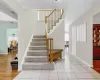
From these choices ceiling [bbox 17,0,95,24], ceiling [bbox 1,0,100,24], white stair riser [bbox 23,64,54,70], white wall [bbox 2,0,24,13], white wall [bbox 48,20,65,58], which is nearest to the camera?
white wall [bbox 2,0,24,13]

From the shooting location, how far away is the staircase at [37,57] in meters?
7.06

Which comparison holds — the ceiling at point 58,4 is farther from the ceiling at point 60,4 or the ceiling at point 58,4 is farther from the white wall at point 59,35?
the white wall at point 59,35

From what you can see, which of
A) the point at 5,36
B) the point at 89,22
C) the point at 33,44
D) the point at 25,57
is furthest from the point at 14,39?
the point at 89,22

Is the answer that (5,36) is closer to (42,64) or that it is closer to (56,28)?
(56,28)

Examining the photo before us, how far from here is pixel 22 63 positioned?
7.36m

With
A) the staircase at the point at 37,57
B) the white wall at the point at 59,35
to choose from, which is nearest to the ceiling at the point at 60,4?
the staircase at the point at 37,57

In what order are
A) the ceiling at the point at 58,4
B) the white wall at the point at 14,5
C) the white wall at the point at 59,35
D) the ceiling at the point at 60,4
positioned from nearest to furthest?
the white wall at the point at 14,5 → the ceiling at the point at 60,4 → the ceiling at the point at 58,4 → the white wall at the point at 59,35

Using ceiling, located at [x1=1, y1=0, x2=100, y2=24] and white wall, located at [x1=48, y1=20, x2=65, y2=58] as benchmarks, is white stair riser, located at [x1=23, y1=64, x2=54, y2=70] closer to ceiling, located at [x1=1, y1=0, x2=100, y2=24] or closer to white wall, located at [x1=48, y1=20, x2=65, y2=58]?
ceiling, located at [x1=1, y1=0, x2=100, y2=24]

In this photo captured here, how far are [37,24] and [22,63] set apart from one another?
4.41 metres

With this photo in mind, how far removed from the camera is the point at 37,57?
25.7ft

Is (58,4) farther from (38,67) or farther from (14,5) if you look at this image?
(38,67)

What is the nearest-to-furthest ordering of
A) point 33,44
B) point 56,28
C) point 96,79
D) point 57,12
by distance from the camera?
point 96,79 → point 33,44 → point 56,28 → point 57,12

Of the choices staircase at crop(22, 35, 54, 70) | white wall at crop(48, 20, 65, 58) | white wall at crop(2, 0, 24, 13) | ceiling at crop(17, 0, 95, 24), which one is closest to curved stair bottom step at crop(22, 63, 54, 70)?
staircase at crop(22, 35, 54, 70)

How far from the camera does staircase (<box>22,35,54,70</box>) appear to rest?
7059 millimetres
